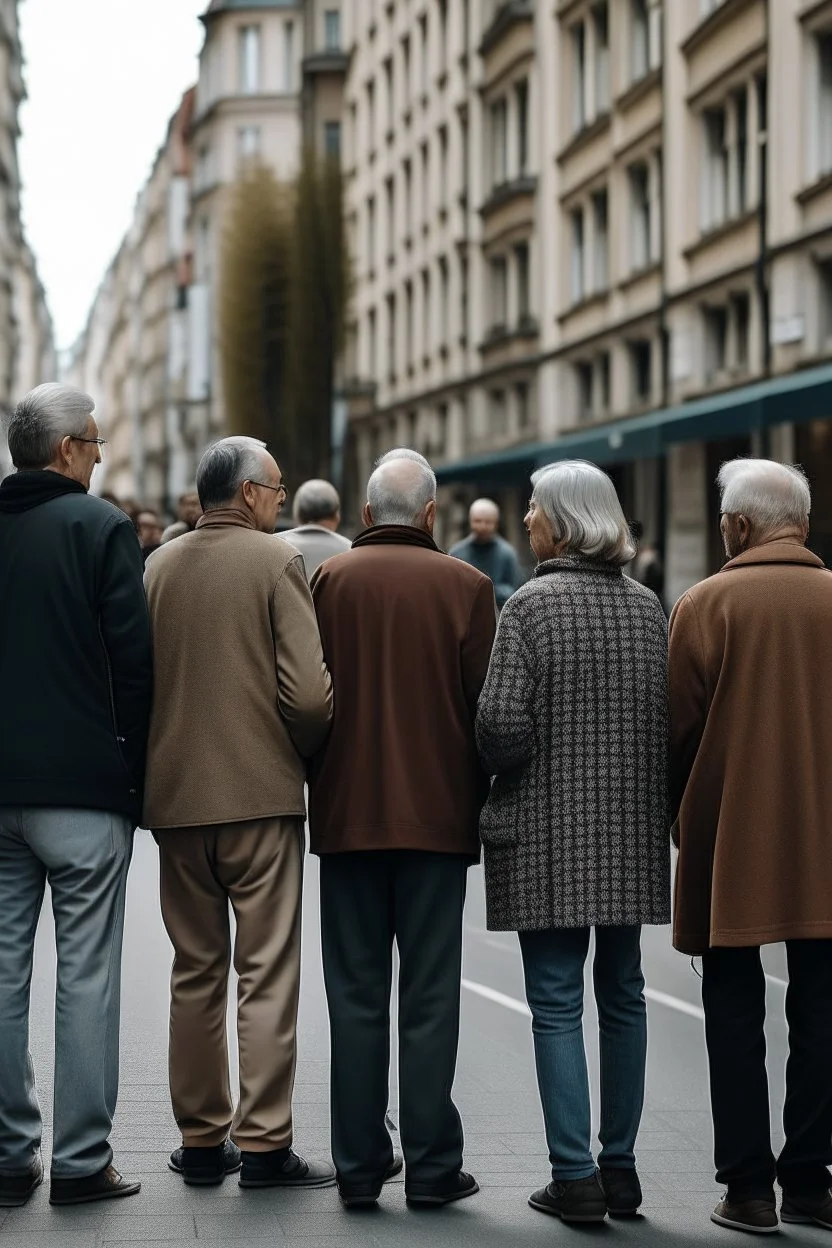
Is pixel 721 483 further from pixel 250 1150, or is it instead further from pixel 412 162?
pixel 412 162

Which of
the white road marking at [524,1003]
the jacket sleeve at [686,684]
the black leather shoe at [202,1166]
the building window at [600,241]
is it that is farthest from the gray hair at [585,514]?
the building window at [600,241]

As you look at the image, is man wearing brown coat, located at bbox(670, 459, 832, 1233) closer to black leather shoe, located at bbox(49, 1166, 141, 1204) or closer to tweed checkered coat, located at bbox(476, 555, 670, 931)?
tweed checkered coat, located at bbox(476, 555, 670, 931)

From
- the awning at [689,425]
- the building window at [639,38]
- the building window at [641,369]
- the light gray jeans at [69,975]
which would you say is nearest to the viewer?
the light gray jeans at [69,975]

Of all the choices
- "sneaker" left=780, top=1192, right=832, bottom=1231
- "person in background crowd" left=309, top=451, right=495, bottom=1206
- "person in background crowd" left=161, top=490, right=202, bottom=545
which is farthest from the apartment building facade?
"sneaker" left=780, top=1192, right=832, bottom=1231

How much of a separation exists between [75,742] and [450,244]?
4493cm

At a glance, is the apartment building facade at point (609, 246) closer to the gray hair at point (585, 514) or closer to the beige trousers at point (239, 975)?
the gray hair at point (585, 514)

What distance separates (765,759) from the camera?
5199mm

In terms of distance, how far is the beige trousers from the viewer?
5.43m

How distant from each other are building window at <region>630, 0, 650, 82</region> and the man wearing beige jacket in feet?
99.4

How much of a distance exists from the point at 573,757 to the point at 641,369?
30.3 meters

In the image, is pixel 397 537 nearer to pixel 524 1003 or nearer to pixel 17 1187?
pixel 17 1187

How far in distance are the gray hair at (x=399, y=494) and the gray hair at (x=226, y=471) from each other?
0.33 meters

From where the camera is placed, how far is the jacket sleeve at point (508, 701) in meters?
5.17

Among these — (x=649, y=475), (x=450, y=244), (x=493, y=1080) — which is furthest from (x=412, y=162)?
(x=493, y=1080)
